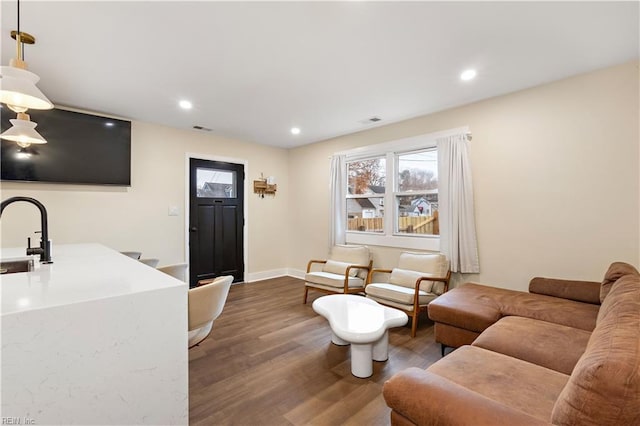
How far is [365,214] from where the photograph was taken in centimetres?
464

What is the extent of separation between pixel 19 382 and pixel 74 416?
0.22m

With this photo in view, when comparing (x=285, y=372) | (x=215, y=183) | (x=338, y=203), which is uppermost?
(x=215, y=183)

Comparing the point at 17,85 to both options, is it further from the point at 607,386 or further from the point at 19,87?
the point at 607,386

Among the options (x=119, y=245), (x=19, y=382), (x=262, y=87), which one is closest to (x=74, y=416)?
(x=19, y=382)

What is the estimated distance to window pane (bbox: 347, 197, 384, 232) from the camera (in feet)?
14.6

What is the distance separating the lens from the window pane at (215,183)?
4730 mm

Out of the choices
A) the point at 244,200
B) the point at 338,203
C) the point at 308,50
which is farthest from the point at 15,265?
the point at 338,203

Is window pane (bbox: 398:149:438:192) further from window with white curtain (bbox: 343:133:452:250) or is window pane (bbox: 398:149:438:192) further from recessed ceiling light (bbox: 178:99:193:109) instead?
recessed ceiling light (bbox: 178:99:193:109)

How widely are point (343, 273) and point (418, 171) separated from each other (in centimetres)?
178

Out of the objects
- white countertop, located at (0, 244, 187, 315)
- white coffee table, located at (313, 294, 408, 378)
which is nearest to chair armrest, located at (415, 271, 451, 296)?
white coffee table, located at (313, 294, 408, 378)

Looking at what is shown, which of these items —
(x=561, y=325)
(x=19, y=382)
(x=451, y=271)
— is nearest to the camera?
(x=19, y=382)

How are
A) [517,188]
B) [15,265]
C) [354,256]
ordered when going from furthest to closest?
[354,256] → [517,188] → [15,265]

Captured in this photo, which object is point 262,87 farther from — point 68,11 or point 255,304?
point 255,304

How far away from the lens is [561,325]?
6.87 feet
